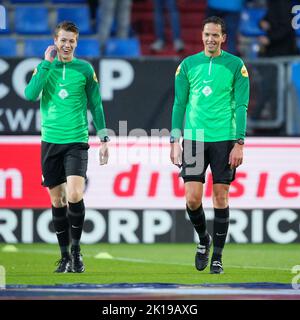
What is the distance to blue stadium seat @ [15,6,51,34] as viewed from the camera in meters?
15.5

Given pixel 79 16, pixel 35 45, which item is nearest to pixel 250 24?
pixel 79 16

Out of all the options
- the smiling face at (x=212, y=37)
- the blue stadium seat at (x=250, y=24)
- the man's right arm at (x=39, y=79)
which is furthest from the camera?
the blue stadium seat at (x=250, y=24)

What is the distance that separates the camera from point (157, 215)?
44.1 feet

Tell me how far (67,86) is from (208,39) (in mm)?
1251

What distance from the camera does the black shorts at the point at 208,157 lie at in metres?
9.87

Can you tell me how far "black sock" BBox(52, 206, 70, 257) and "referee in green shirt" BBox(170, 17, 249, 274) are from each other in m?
1.14

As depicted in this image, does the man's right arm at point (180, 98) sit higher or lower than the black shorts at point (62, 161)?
higher

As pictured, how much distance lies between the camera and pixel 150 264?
1133 centimetres

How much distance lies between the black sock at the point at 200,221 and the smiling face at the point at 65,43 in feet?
5.46

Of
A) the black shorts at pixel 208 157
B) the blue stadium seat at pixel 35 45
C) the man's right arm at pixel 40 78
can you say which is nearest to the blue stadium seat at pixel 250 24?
the blue stadium seat at pixel 35 45

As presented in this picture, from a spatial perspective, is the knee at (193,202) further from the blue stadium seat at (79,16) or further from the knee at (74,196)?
the blue stadium seat at (79,16)

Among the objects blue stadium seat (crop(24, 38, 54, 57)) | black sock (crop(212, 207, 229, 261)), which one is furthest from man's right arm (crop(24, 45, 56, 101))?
blue stadium seat (crop(24, 38, 54, 57))
